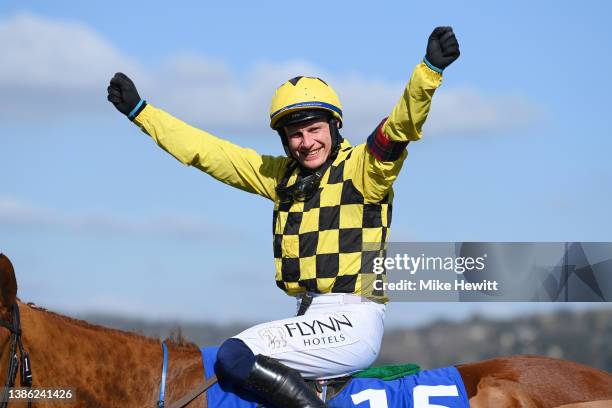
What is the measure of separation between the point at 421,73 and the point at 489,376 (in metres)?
1.82

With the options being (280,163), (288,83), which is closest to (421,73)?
(288,83)

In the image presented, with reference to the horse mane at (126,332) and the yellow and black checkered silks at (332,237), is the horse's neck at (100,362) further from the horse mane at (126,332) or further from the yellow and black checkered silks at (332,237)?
the yellow and black checkered silks at (332,237)

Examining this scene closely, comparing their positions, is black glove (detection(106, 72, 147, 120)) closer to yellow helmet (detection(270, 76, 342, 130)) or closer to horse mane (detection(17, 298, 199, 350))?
yellow helmet (detection(270, 76, 342, 130))

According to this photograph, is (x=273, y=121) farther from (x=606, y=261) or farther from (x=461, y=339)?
(x=461, y=339)

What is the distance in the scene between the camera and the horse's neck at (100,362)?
187 inches

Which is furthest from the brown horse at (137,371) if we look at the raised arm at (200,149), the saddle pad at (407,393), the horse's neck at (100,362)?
the raised arm at (200,149)

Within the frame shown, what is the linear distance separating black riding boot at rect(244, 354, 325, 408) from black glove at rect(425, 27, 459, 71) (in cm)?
178

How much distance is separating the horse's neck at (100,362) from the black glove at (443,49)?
82.1 inches

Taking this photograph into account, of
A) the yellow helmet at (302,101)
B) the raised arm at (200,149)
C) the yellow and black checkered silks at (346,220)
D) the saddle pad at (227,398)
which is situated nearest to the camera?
the saddle pad at (227,398)

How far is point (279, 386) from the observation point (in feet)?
15.6

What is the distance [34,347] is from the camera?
471cm

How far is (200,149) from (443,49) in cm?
184

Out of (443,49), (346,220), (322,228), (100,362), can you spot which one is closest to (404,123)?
(443,49)

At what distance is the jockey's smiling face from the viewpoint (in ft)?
17.8
